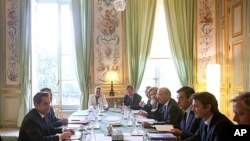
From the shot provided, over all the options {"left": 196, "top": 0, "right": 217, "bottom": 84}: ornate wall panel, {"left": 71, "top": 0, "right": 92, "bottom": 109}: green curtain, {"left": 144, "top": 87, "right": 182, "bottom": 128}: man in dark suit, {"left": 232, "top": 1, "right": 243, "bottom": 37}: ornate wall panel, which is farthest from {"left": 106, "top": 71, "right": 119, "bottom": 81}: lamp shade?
{"left": 144, "top": 87, "right": 182, "bottom": 128}: man in dark suit

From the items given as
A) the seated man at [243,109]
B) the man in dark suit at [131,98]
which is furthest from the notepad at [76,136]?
the man in dark suit at [131,98]

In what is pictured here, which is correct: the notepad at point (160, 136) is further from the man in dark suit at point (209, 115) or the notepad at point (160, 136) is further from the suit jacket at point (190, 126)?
the man in dark suit at point (209, 115)

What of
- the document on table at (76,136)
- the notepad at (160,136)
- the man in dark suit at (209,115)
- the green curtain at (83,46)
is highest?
the green curtain at (83,46)

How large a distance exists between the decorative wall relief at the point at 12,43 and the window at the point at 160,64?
3.39 meters

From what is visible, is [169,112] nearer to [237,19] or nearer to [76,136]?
[76,136]

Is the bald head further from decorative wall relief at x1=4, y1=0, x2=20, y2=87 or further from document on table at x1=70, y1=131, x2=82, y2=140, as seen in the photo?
decorative wall relief at x1=4, y1=0, x2=20, y2=87

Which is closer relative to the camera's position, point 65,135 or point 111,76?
point 65,135

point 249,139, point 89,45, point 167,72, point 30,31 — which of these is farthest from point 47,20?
point 249,139

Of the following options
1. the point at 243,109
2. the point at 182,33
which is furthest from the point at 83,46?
the point at 243,109

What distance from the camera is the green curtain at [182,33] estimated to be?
8406mm

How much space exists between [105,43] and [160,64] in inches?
64.7

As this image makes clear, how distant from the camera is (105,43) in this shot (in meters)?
8.41

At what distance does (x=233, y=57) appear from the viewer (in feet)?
24.8

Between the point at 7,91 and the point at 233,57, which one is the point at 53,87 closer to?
A: the point at 7,91
